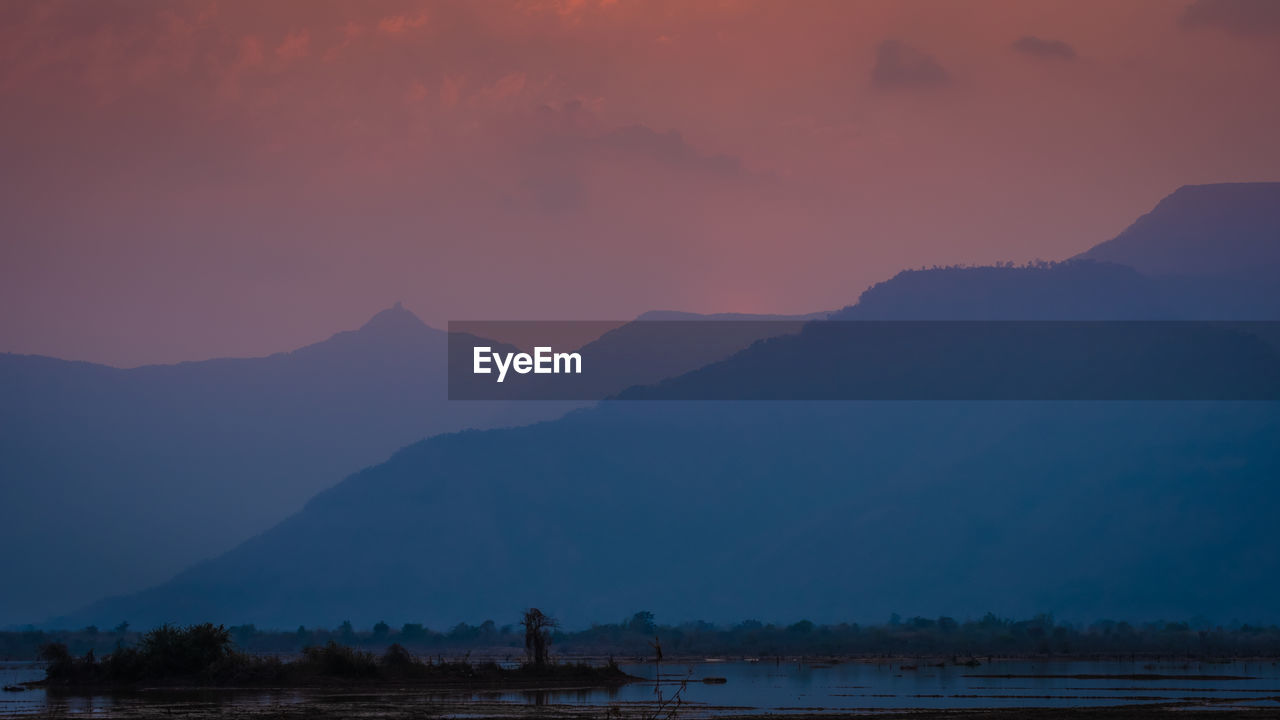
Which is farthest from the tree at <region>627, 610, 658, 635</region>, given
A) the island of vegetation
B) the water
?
the island of vegetation

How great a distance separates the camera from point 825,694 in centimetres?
6488

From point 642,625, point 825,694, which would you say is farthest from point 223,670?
point 642,625

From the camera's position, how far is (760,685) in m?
74.6

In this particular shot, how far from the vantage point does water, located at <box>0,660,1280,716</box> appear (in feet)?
181

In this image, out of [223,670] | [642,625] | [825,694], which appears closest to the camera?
[825,694]

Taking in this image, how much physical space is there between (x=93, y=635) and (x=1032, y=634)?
4860 inches

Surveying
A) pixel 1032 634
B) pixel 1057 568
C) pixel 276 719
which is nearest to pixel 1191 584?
pixel 1057 568

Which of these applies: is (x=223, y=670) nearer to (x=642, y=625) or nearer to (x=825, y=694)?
(x=825, y=694)

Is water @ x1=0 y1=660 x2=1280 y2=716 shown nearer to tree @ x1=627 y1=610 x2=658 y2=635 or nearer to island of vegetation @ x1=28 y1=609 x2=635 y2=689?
island of vegetation @ x1=28 y1=609 x2=635 y2=689

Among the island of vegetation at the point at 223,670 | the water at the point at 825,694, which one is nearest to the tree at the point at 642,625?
the water at the point at 825,694

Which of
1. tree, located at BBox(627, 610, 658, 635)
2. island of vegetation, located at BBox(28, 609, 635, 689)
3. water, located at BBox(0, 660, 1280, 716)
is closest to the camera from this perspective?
water, located at BBox(0, 660, 1280, 716)

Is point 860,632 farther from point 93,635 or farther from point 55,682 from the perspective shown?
point 55,682

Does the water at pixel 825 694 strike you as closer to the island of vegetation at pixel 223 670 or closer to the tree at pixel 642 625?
the island of vegetation at pixel 223 670

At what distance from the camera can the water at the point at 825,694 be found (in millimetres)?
55125
